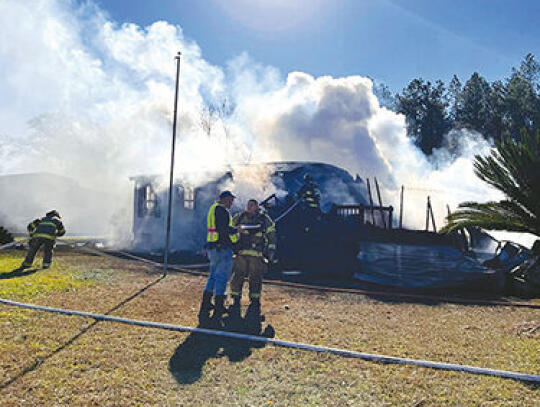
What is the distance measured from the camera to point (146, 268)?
10.5 metres

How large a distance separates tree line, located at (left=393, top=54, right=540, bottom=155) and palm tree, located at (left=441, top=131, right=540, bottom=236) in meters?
25.2

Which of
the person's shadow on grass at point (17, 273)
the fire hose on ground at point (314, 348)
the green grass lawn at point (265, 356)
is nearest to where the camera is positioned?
the green grass lawn at point (265, 356)

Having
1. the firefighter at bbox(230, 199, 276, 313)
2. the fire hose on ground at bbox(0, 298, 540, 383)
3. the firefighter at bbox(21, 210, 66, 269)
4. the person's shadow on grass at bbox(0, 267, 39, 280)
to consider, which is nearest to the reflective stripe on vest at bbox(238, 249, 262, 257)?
the firefighter at bbox(230, 199, 276, 313)

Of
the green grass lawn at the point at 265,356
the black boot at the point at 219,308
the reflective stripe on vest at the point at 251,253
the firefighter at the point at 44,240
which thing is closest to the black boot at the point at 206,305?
the black boot at the point at 219,308

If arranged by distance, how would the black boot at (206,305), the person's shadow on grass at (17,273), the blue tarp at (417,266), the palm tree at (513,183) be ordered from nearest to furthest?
the black boot at (206,305), the palm tree at (513,183), the person's shadow on grass at (17,273), the blue tarp at (417,266)

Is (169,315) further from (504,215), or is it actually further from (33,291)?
(504,215)

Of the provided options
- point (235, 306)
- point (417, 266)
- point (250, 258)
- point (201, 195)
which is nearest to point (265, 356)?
point (235, 306)

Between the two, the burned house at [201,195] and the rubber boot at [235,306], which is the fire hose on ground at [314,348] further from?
the burned house at [201,195]

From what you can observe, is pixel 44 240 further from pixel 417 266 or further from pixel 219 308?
pixel 417 266

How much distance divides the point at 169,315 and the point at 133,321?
72cm

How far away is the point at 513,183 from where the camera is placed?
7.21 meters

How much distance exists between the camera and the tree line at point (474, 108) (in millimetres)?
30891

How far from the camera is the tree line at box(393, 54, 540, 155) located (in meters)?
30.9

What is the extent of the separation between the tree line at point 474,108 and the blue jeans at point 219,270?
96.6 ft
